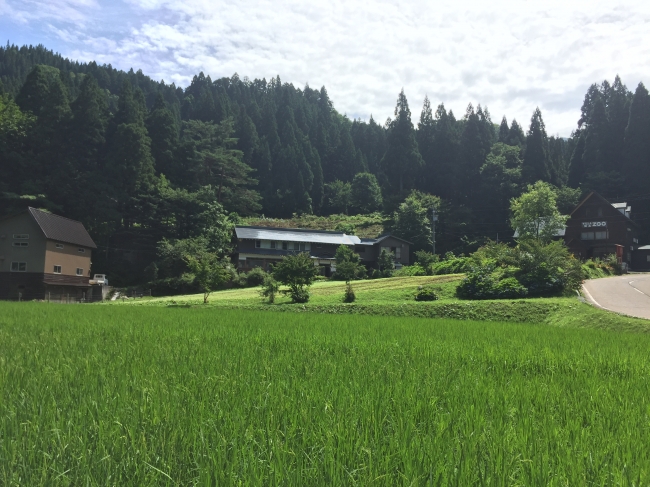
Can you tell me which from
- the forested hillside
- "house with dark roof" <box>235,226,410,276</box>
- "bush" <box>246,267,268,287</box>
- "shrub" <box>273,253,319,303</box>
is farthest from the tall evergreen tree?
"shrub" <box>273,253,319,303</box>

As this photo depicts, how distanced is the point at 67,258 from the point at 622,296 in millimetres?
35790

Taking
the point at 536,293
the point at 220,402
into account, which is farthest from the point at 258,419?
the point at 536,293

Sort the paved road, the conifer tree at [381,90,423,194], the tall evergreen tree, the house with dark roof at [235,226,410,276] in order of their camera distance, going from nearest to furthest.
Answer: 1. the paved road
2. the house with dark roof at [235,226,410,276]
3. the tall evergreen tree
4. the conifer tree at [381,90,423,194]

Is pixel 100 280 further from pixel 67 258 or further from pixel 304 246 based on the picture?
pixel 304 246

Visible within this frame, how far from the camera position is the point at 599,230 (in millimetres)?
43312

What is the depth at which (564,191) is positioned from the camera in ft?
164

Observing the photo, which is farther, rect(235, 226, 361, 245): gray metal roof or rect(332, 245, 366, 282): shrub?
rect(235, 226, 361, 245): gray metal roof

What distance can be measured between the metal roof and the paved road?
3418 centimetres

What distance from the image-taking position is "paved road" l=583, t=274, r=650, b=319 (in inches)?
596

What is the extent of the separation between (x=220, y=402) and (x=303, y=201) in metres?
60.1

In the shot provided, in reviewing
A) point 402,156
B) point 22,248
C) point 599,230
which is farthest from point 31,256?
point 599,230

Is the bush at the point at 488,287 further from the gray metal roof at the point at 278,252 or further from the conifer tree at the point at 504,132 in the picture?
the conifer tree at the point at 504,132

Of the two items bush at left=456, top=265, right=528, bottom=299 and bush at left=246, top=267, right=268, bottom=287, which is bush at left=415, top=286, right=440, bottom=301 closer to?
bush at left=456, top=265, right=528, bottom=299

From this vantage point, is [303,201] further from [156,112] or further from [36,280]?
[36,280]
